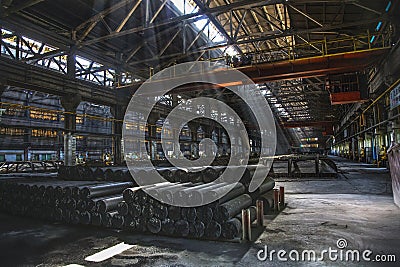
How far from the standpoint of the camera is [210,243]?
4.35 meters

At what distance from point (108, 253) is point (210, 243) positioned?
1.57 meters

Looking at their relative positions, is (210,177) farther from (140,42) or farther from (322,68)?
(140,42)

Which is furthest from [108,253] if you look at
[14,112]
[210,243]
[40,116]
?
[40,116]

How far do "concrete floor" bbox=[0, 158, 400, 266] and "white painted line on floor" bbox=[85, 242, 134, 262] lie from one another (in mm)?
110

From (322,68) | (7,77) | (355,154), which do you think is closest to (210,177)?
(322,68)

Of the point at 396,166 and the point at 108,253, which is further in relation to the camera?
the point at 396,166

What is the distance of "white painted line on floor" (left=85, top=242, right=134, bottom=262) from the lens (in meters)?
3.79

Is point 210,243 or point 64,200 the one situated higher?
point 64,200

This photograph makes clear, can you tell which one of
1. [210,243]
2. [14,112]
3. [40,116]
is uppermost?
[14,112]

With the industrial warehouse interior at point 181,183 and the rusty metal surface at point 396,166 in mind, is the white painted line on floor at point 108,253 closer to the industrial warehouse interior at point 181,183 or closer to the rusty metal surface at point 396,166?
the industrial warehouse interior at point 181,183

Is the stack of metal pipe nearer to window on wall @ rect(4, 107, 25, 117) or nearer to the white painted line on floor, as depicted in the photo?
the white painted line on floor

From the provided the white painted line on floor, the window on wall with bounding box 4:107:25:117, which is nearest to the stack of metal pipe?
the white painted line on floor

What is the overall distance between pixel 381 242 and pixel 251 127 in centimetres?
2470

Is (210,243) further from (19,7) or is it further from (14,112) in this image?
(14,112)
